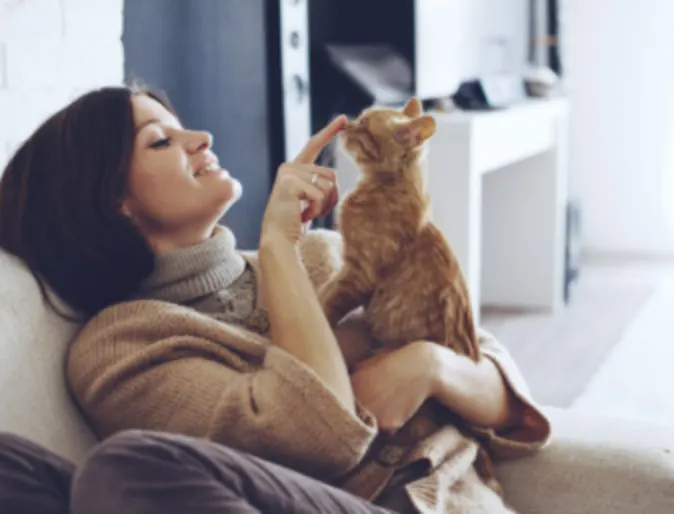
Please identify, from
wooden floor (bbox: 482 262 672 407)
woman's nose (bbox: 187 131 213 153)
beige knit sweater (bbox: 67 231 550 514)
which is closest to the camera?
beige knit sweater (bbox: 67 231 550 514)

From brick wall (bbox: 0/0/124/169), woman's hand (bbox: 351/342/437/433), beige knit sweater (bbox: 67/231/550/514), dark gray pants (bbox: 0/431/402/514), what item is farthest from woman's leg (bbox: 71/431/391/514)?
brick wall (bbox: 0/0/124/169)

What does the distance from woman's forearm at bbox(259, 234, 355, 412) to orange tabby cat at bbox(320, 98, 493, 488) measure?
8cm

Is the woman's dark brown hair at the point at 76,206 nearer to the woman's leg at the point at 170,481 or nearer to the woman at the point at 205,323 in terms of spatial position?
the woman at the point at 205,323

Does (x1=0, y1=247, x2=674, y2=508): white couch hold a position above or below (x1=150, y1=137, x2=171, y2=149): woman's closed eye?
below

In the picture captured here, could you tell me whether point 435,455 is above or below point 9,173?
below

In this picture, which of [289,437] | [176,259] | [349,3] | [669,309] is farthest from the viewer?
[669,309]

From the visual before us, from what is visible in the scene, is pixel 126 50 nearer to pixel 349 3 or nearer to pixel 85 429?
pixel 85 429

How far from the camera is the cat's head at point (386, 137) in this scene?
1.24 metres

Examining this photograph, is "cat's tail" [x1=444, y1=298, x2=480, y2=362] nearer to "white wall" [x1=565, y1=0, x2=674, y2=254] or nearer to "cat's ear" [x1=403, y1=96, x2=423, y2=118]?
"cat's ear" [x1=403, y1=96, x2=423, y2=118]

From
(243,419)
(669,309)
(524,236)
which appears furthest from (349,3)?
(243,419)

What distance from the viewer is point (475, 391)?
1306 mm

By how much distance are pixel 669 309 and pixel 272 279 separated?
10.0 feet

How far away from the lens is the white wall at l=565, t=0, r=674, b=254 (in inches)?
188

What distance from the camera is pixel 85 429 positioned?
1.26 metres
